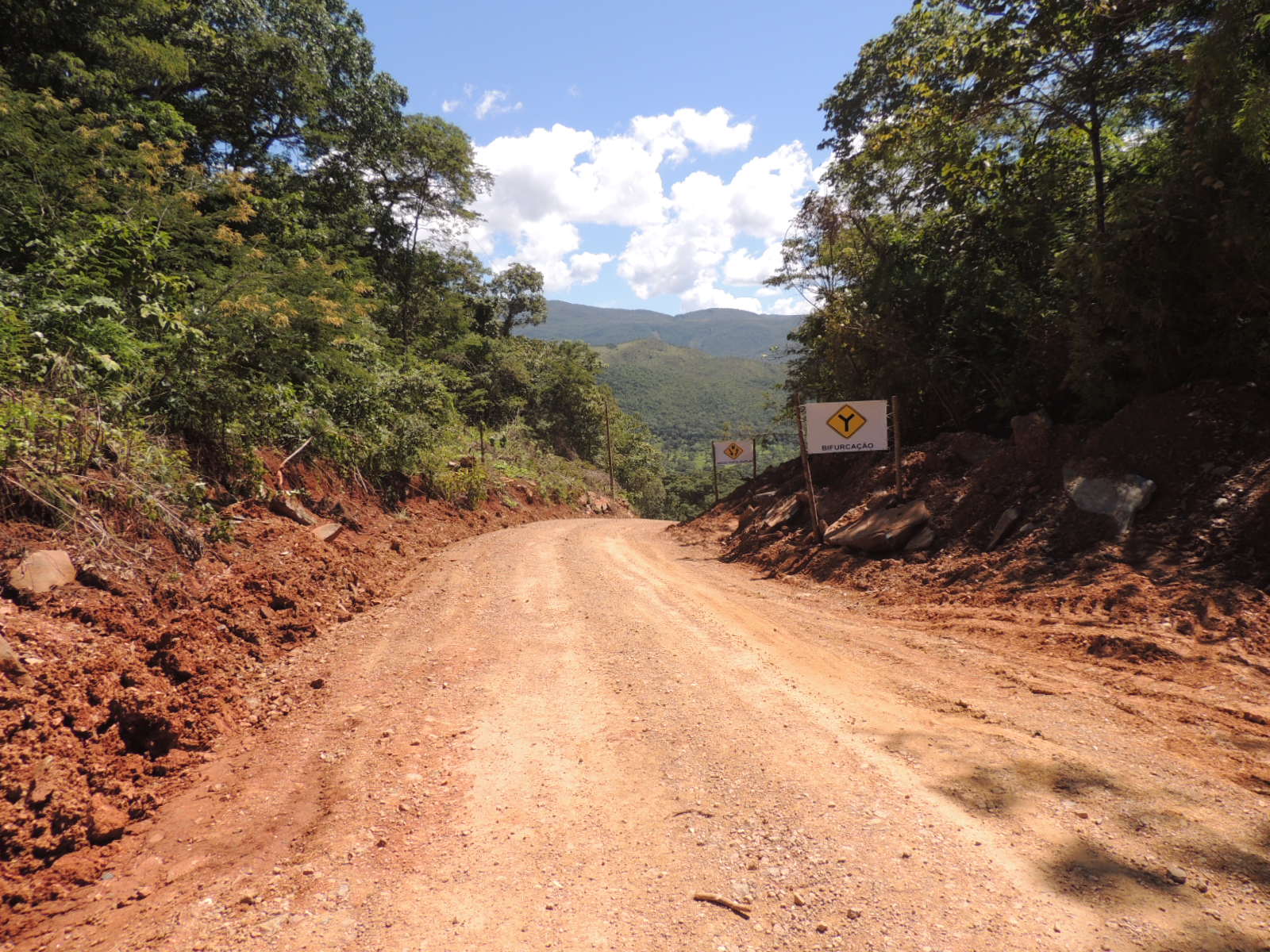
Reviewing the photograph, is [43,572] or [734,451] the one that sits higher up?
→ [734,451]

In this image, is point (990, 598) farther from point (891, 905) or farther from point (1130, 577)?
point (891, 905)

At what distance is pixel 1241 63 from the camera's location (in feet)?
21.2

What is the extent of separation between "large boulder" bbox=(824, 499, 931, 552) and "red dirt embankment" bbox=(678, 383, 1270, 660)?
0.71 feet

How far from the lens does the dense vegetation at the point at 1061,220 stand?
22.2 feet

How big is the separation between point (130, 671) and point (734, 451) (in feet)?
59.7

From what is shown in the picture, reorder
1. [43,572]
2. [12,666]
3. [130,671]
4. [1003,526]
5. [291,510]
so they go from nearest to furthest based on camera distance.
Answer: [12,666]
[130,671]
[43,572]
[1003,526]
[291,510]

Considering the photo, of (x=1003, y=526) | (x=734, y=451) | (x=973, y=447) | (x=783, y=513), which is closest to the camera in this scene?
(x=1003, y=526)

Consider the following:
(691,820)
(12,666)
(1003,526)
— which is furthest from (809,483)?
(12,666)

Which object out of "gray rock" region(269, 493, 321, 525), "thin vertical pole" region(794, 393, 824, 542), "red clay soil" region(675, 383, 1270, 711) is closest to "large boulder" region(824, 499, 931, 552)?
"red clay soil" region(675, 383, 1270, 711)

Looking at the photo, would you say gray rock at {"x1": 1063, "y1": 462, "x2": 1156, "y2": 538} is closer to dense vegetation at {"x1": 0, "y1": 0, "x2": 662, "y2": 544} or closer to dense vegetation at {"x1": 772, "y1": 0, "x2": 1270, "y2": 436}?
dense vegetation at {"x1": 772, "y1": 0, "x2": 1270, "y2": 436}

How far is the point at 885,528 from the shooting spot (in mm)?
9883

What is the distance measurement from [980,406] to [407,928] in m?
12.5

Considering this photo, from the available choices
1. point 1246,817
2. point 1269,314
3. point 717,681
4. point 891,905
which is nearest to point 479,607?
point 717,681

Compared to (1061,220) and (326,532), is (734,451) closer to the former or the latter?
(1061,220)
